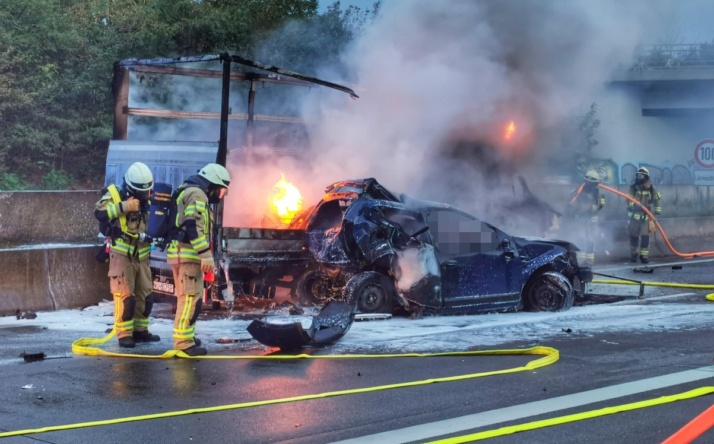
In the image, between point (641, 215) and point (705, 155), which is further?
point (705, 155)

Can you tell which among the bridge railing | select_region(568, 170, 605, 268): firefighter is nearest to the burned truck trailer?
select_region(568, 170, 605, 268): firefighter

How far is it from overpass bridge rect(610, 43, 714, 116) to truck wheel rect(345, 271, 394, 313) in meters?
25.2

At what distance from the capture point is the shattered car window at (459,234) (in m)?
10.8

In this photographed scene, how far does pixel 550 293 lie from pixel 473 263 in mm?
1060

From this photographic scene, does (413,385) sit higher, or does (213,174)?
(213,174)

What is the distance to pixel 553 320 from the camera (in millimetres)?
10594

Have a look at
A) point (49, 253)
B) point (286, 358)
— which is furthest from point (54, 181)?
point (286, 358)

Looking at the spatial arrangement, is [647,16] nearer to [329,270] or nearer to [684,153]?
[329,270]

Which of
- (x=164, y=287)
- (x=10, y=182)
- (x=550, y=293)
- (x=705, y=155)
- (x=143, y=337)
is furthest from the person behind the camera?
(x=705, y=155)

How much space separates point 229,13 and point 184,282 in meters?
13.2

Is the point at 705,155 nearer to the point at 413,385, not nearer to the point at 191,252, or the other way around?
the point at 191,252

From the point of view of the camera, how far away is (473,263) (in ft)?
35.6

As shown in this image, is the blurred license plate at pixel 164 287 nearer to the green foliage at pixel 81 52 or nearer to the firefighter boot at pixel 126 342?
the firefighter boot at pixel 126 342

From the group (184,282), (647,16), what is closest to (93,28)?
(647,16)
